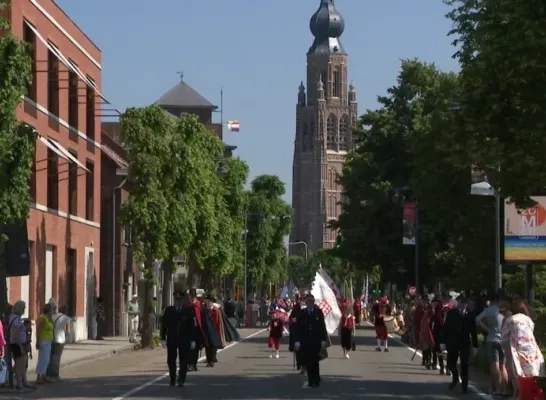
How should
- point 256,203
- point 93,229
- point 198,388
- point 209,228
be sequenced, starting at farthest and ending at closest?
point 256,203 < point 209,228 < point 93,229 < point 198,388

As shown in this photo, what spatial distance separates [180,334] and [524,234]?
10.5 m

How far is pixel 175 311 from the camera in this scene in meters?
26.8

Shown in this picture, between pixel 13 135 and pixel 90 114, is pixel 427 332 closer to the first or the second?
→ pixel 13 135

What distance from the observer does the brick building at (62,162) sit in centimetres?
4322

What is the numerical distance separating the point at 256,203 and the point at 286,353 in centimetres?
7184

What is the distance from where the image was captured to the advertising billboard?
33125 mm

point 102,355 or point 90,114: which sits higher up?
point 90,114

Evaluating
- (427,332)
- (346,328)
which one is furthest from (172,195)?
(427,332)

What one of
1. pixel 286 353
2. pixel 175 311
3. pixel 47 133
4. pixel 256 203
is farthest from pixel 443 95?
pixel 256 203

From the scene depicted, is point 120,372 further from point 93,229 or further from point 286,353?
point 93,229

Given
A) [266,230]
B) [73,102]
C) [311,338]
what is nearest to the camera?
[311,338]

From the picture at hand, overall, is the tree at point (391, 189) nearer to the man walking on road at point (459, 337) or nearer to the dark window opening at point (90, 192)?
the dark window opening at point (90, 192)

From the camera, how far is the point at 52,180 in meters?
47.0

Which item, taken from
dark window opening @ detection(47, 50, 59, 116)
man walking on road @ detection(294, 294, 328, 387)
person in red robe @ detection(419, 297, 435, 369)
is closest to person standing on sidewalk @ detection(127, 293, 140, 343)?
dark window opening @ detection(47, 50, 59, 116)
